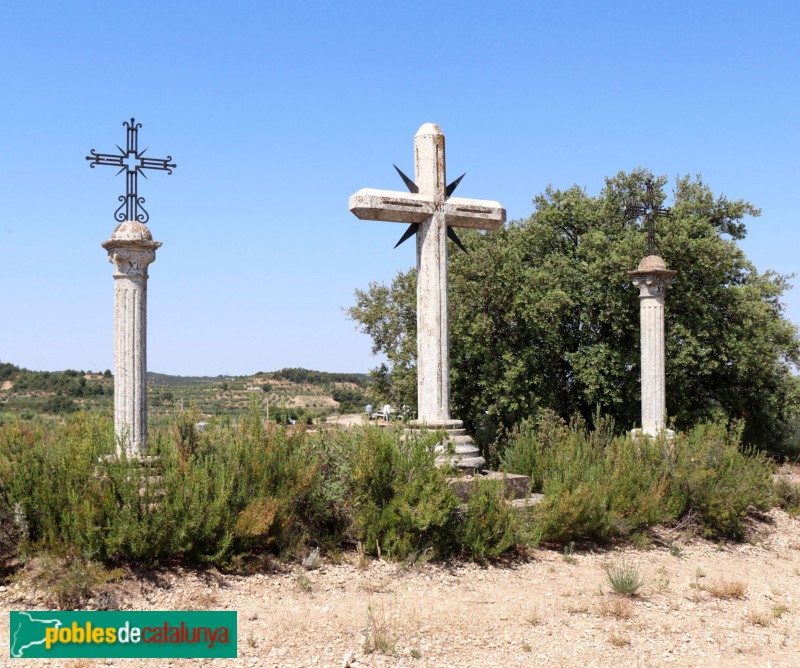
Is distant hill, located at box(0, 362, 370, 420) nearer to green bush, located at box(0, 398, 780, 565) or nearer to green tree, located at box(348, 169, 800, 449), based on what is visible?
green tree, located at box(348, 169, 800, 449)

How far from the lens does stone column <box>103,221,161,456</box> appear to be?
7871mm

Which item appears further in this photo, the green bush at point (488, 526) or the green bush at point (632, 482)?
the green bush at point (632, 482)

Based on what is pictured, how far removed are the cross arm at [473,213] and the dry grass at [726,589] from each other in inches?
197

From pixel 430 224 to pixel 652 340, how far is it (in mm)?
4952

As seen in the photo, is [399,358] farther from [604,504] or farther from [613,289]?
[604,504]

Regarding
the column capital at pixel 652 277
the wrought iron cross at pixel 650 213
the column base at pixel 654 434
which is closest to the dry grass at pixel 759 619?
the column base at pixel 654 434

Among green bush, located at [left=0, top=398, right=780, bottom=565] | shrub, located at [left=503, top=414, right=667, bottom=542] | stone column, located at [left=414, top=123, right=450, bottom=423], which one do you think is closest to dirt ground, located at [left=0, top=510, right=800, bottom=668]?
green bush, located at [left=0, top=398, right=780, bottom=565]

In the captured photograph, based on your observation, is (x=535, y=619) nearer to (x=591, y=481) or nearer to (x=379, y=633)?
(x=379, y=633)

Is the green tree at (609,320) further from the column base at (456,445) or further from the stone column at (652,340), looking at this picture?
the column base at (456,445)

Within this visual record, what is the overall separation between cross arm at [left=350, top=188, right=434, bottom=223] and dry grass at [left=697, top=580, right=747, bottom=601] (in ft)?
16.8

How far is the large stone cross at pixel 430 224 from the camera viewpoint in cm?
880

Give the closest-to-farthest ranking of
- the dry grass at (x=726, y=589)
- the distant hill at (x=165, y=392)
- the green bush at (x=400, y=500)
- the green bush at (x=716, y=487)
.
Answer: the dry grass at (x=726, y=589), the green bush at (x=400, y=500), the green bush at (x=716, y=487), the distant hill at (x=165, y=392)

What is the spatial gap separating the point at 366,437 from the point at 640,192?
1268cm

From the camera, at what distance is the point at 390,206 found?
885 cm
